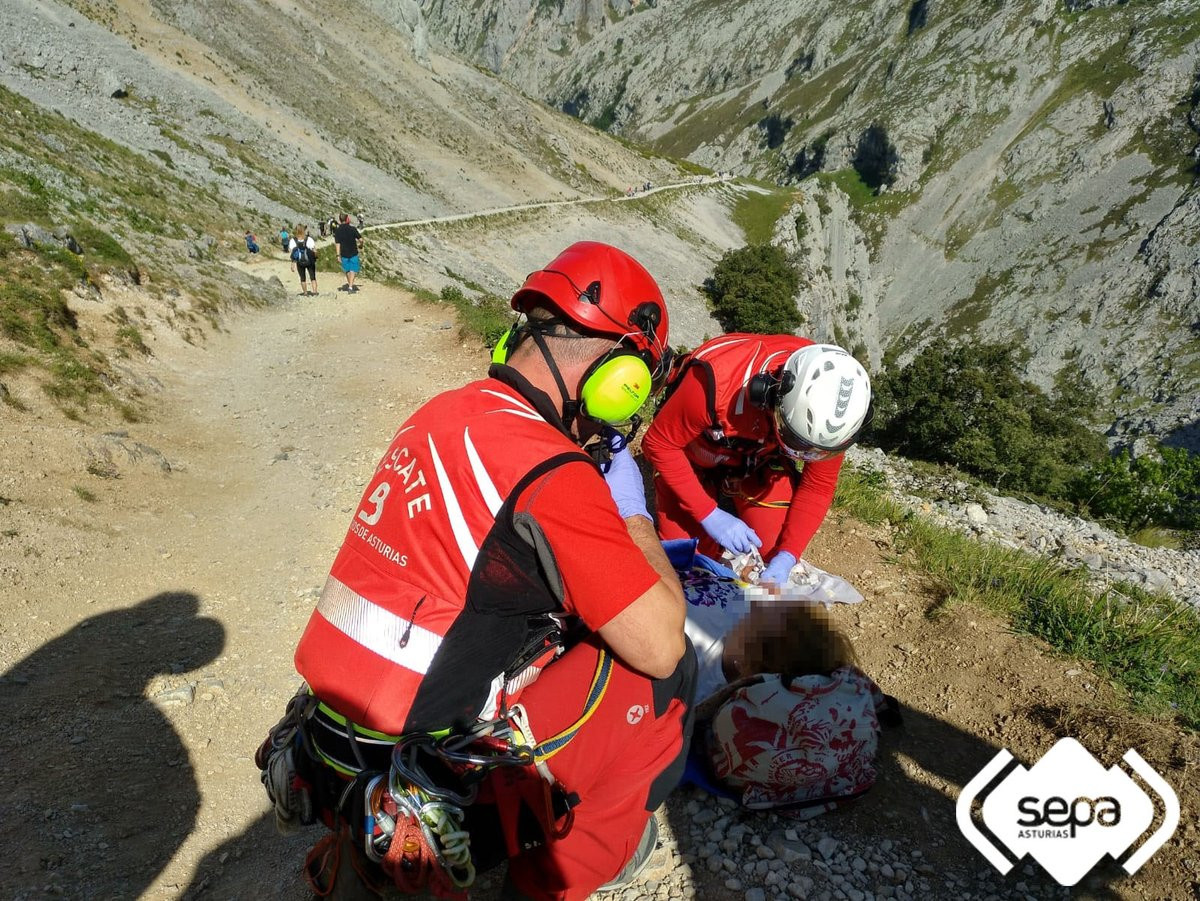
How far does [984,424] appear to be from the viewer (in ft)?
82.9

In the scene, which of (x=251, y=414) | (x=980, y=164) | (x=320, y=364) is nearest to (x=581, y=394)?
(x=251, y=414)

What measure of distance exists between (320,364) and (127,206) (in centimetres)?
1168

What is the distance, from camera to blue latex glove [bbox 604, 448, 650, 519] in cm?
312

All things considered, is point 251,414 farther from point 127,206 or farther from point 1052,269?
point 1052,269

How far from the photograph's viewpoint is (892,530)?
21.6 feet

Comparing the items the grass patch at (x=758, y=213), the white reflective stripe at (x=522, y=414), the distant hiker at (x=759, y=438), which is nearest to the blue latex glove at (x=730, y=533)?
the distant hiker at (x=759, y=438)

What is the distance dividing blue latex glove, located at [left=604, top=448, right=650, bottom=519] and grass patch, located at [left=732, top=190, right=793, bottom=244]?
77.2 m

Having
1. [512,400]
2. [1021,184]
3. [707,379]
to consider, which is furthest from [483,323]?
[1021,184]

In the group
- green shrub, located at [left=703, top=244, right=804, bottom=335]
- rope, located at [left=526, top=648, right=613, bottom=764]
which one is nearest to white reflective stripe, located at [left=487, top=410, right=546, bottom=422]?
rope, located at [left=526, top=648, right=613, bottom=764]

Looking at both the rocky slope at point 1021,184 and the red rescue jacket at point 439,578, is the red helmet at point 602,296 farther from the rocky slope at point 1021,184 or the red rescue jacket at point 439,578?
the rocky slope at point 1021,184

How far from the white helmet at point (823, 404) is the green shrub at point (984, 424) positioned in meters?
20.2

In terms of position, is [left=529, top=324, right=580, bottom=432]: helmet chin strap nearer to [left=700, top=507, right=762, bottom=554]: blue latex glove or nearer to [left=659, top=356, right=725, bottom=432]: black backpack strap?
[left=659, top=356, right=725, bottom=432]: black backpack strap

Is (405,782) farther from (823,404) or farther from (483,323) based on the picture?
(483,323)

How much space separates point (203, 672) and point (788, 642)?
186 inches
